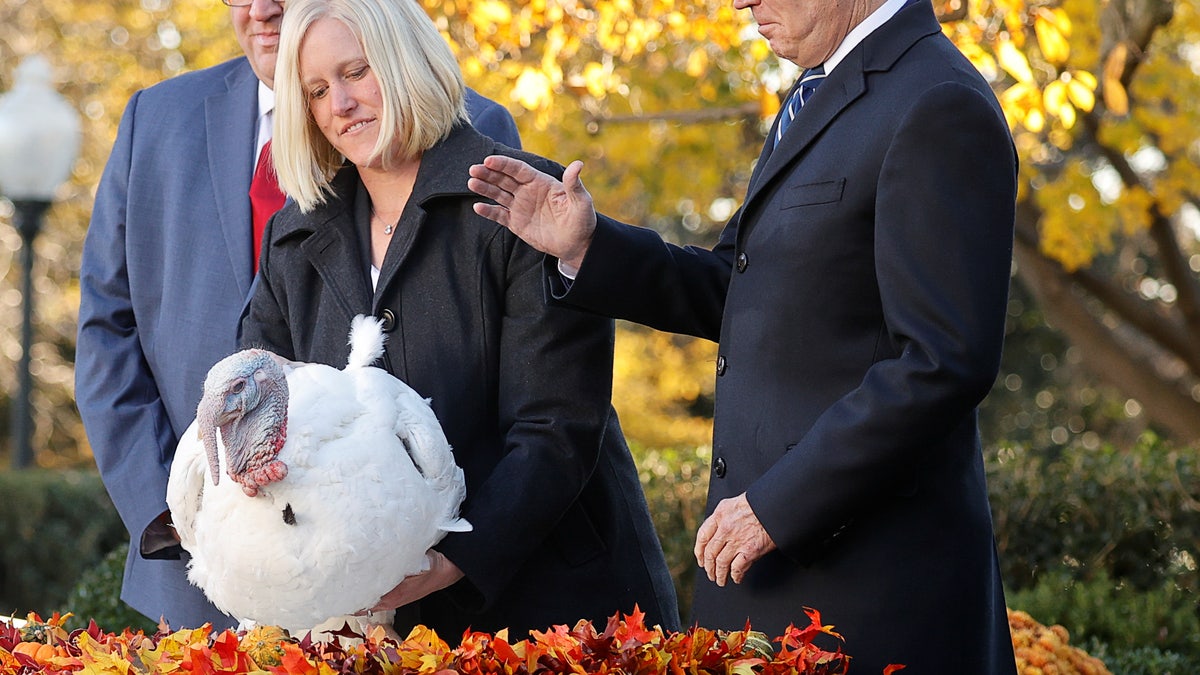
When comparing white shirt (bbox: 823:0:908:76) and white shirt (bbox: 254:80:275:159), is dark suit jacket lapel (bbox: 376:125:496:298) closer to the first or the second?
white shirt (bbox: 823:0:908:76)

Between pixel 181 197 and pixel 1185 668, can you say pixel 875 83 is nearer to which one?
pixel 181 197

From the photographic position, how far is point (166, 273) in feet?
11.2

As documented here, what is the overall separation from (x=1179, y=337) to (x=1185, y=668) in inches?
183

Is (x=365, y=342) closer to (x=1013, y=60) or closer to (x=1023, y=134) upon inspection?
(x=1013, y=60)

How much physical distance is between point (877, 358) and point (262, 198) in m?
1.80

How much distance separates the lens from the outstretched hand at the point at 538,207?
A: 2623 millimetres

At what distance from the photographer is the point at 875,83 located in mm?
2322

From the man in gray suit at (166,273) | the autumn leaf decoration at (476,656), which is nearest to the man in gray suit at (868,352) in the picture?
the autumn leaf decoration at (476,656)

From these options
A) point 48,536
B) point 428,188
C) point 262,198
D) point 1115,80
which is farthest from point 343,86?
point 48,536

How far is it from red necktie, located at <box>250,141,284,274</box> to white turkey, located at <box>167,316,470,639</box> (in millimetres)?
1096

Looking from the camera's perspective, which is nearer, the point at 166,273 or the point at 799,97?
the point at 799,97

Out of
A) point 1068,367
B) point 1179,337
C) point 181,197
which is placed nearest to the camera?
point 181,197

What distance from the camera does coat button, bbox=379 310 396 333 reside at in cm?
273

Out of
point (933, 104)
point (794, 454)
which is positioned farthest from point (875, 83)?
point (794, 454)
